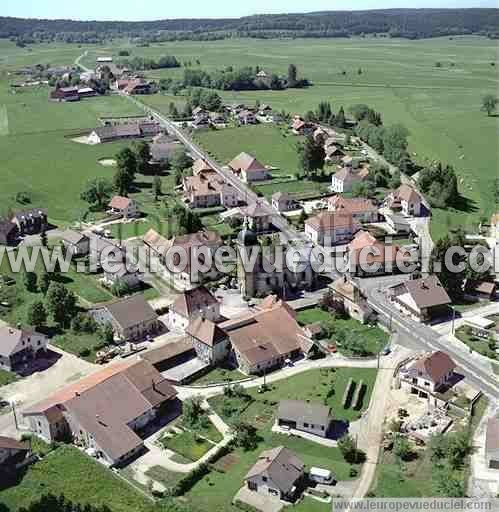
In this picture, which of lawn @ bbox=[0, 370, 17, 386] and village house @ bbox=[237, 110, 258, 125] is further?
village house @ bbox=[237, 110, 258, 125]

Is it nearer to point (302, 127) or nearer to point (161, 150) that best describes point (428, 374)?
point (161, 150)

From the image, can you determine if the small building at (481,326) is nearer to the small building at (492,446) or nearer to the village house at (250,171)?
the small building at (492,446)

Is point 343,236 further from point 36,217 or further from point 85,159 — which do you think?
point 85,159

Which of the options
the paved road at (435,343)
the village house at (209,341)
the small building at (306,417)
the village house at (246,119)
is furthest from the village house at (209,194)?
the small building at (306,417)

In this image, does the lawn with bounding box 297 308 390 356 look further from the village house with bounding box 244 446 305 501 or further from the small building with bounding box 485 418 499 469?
the village house with bounding box 244 446 305 501

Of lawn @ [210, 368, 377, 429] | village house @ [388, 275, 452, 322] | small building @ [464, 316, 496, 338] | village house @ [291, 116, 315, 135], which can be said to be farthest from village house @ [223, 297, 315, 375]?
village house @ [291, 116, 315, 135]
